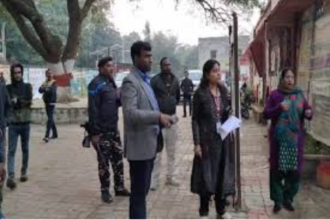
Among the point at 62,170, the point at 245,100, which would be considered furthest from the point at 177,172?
the point at 245,100

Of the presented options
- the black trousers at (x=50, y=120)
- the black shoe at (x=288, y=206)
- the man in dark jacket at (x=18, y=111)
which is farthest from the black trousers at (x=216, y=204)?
the black trousers at (x=50, y=120)

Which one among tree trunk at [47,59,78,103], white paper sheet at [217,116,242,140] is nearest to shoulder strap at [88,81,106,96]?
white paper sheet at [217,116,242,140]

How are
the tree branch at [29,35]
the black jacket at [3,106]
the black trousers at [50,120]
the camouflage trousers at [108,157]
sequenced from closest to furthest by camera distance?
1. the black jacket at [3,106]
2. the camouflage trousers at [108,157]
3. the black trousers at [50,120]
4. the tree branch at [29,35]

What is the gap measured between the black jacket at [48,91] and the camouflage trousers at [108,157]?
23.8ft

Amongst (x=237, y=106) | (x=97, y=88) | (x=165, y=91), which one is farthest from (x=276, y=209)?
(x=97, y=88)

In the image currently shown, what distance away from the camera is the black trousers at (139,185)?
5242mm

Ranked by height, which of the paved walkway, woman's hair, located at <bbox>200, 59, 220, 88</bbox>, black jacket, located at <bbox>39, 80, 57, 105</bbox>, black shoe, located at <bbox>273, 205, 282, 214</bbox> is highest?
woman's hair, located at <bbox>200, 59, 220, 88</bbox>

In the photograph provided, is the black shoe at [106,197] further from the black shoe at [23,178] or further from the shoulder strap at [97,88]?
the black shoe at [23,178]

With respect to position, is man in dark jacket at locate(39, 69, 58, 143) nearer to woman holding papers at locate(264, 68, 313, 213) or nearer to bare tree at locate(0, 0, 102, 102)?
bare tree at locate(0, 0, 102, 102)

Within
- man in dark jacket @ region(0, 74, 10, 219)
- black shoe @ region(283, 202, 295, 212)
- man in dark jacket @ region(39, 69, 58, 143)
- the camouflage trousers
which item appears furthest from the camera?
man in dark jacket @ region(39, 69, 58, 143)

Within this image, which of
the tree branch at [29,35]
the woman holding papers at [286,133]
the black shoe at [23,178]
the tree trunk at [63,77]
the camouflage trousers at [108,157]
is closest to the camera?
the woman holding papers at [286,133]

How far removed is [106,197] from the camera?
7.36m

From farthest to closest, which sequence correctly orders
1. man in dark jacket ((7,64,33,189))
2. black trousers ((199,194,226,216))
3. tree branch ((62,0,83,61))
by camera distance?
tree branch ((62,0,83,61)), man in dark jacket ((7,64,33,189)), black trousers ((199,194,226,216))

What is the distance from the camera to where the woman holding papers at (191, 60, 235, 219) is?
20.0 ft
